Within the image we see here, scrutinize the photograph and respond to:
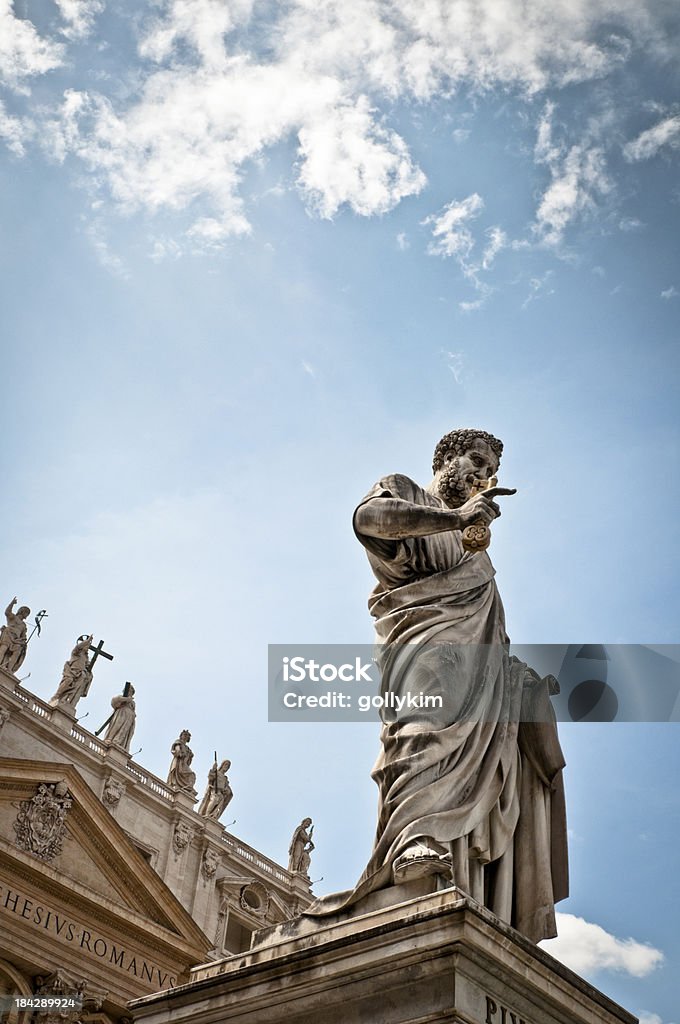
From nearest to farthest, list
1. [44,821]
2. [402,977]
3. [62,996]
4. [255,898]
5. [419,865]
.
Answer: [402,977] < [419,865] < [62,996] < [44,821] < [255,898]

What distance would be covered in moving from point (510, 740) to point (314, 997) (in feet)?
4.83

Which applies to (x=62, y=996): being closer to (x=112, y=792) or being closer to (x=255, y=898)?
(x=112, y=792)

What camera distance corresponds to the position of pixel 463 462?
575 cm

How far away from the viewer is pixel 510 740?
189 inches

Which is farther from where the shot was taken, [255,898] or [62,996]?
[255,898]

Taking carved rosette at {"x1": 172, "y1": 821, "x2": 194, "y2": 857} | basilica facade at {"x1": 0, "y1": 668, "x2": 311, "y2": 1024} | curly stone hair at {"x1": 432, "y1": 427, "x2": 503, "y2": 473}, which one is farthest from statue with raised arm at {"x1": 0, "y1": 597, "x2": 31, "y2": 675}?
curly stone hair at {"x1": 432, "y1": 427, "x2": 503, "y2": 473}

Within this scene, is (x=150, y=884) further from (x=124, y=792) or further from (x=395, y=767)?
(x=395, y=767)

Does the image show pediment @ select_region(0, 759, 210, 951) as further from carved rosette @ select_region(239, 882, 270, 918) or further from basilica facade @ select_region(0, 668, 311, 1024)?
carved rosette @ select_region(239, 882, 270, 918)

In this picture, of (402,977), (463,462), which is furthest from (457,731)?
(463,462)

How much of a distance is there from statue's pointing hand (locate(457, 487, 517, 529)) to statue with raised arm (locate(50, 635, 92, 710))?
1125 inches

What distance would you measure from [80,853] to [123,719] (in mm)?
5389

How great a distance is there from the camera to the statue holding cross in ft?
105

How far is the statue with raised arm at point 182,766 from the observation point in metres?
34.9

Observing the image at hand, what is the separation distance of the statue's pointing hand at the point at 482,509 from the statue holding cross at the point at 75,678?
2853cm
